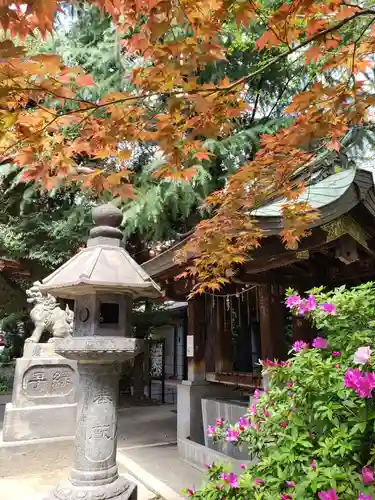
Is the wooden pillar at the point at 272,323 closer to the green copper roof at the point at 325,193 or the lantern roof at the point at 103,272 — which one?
the green copper roof at the point at 325,193

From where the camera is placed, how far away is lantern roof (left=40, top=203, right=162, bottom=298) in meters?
3.36

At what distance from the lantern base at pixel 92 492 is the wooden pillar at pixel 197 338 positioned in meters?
3.38

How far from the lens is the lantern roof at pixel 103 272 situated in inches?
132

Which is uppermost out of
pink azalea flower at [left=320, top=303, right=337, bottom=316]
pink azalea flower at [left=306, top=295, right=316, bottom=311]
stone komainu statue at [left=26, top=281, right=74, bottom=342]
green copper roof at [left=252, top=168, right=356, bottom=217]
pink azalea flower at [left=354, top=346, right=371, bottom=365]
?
green copper roof at [left=252, top=168, right=356, bottom=217]

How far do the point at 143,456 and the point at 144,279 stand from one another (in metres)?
4.48

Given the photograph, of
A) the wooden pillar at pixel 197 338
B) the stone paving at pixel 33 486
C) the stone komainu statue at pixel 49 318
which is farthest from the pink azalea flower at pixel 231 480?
the stone komainu statue at pixel 49 318

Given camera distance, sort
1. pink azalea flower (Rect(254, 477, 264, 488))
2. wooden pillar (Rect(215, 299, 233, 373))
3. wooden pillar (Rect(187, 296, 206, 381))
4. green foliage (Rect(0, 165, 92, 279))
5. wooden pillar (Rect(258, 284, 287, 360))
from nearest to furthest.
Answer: pink azalea flower (Rect(254, 477, 264, 488))
wooden pillar (Rect(258, 284, 287, 360))
wooden pillar (Rect(215, 299, 233, 373))
wooden pillar (Rect(187, 296, 206, 381))
green foliage (Rect(0, 165, 92, 279))

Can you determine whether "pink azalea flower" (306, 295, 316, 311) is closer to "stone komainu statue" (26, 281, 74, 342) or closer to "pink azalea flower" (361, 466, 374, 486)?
"pink azalea flower" (361, 466, 374, 486)

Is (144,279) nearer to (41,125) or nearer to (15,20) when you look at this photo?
(41,125)

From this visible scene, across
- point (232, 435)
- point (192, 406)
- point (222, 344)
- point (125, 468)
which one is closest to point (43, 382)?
point (125, 468)

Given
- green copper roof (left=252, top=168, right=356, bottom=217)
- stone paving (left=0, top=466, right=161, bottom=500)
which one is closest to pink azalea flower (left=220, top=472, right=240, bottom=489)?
green copper roof (left=252, top=168, right=356, bottom=217)

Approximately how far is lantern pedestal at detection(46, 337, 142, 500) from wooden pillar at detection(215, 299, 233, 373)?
10.7 ft

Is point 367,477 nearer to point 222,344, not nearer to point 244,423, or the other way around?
point 244,423

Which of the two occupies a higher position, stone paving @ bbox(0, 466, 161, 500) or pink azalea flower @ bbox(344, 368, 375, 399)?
pink azalea flower @ bbox(344, 368, 375, 399)
